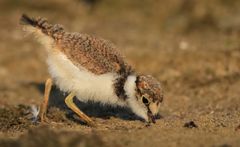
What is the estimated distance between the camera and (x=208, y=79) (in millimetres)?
9234

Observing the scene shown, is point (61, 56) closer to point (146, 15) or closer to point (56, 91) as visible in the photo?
point (56, 91)

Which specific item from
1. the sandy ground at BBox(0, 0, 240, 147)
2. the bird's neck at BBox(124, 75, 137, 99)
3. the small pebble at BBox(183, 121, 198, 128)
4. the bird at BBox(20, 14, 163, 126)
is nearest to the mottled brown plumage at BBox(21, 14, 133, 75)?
the bird at BBox(20, 14, 163, 126)

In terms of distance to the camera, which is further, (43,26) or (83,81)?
(43,26)

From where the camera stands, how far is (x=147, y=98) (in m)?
6.29

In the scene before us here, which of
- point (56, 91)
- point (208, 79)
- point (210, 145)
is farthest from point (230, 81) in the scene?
point (210, 145)

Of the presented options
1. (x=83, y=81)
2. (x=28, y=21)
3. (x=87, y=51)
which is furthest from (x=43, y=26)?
(x=83, y=81)

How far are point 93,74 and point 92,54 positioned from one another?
10.2 inches

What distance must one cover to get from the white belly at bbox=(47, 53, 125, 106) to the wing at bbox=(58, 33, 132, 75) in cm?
7

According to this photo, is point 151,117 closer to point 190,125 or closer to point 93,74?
point 190,125

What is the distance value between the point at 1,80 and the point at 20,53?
1.14 m

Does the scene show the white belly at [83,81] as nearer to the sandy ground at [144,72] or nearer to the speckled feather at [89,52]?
the speckled feather at [89,52]

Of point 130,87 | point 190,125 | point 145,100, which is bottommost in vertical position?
point 190,125

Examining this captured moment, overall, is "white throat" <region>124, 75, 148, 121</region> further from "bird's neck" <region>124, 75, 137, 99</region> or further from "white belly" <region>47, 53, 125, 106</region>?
"white belly" <region>47, 53, 125, 106</region>

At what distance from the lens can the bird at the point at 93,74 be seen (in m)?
6.32
